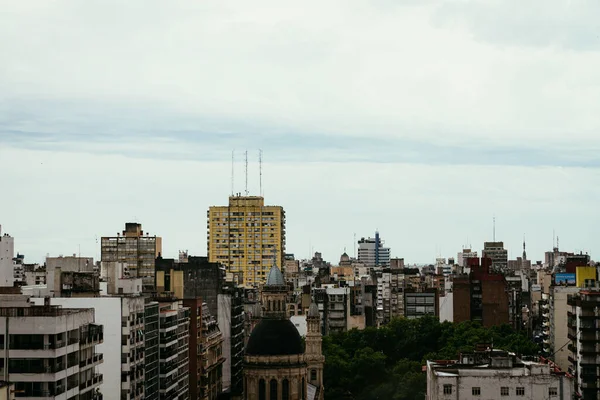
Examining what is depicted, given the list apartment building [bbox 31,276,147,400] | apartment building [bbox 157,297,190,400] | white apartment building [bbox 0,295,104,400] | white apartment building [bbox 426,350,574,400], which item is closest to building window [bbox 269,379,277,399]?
apartment building [bbox 157,297,190,400]

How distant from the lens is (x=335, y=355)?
18862 cm

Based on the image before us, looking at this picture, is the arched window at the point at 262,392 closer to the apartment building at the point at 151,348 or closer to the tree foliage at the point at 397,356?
the tree foliage at the point at 397,356

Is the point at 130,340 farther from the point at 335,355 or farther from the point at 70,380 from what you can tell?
the point at 335,355

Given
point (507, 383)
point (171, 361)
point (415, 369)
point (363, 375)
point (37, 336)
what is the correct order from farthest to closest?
point (363, 375) → point (415, 369) → point (171, 361) → point (507, 383) → point (37, 336)

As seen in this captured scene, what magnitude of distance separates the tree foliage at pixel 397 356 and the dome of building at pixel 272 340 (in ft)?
31.9

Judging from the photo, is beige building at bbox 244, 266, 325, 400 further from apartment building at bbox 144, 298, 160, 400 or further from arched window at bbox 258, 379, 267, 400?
apartment building at bbox 144, 298, 160, 400

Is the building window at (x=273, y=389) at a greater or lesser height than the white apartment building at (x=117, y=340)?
lesser

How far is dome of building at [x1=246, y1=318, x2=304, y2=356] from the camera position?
17438cm

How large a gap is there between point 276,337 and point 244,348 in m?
13.2

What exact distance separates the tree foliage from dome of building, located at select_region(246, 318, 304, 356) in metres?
9.72

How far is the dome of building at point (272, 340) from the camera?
17438 cm

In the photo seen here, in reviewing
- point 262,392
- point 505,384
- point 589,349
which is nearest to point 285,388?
point 262,392

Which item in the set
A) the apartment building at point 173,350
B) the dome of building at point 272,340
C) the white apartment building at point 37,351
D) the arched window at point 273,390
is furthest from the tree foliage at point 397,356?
the white apartment building at point 37,351

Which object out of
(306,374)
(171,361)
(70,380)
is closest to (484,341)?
(306,374)
